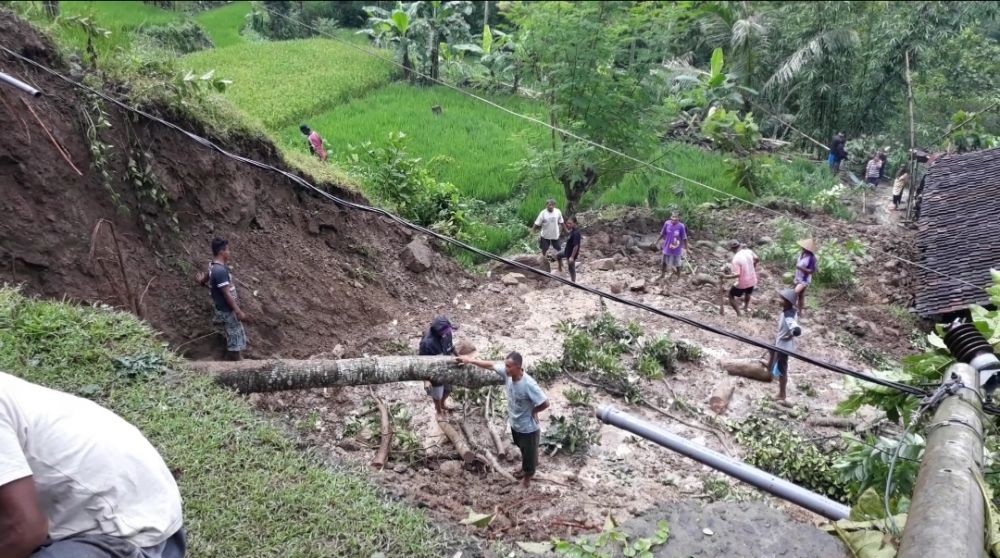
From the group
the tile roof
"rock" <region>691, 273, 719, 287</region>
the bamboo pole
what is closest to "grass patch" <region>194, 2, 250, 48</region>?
"rock" <region>691, 273, 719, 287</region>

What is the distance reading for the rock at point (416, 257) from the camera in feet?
32.4

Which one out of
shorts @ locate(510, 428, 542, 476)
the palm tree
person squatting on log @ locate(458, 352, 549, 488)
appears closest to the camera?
person squatting on log @ locate(458, 352, 549, 488)

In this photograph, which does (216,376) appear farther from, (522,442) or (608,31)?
(608,31)

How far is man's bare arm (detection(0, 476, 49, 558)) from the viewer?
2027 millimetres

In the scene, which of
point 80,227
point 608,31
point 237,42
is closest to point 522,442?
point 80,227

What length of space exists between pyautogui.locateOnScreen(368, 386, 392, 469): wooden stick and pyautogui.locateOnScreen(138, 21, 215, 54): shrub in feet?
55.5

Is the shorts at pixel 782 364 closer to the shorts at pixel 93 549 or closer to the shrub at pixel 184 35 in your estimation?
the shorts at pixel 93 549

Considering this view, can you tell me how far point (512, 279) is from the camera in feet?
35.3

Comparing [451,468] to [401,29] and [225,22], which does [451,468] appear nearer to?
[401,29]

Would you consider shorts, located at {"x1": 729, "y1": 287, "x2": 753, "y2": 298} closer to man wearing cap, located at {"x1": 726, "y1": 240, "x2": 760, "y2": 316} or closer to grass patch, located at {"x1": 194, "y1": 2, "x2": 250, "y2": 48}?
man wearing cap, located at {"x1": 726, "y1": 240, "x2": 760, "y2": 316}

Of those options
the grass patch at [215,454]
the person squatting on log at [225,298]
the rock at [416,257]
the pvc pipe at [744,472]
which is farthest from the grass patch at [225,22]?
the pvc pipe at [744,472]

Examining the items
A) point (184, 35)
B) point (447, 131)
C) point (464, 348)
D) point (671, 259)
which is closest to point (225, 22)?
point (184, 35)

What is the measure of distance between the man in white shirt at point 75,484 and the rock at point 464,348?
520 centimetres

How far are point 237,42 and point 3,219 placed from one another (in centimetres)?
1952
